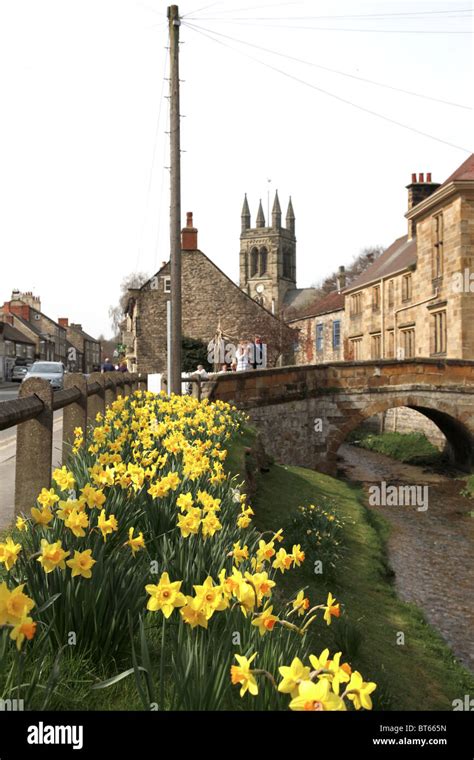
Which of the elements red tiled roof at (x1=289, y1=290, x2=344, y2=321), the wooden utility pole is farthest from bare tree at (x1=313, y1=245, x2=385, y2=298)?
the wooden utility pole

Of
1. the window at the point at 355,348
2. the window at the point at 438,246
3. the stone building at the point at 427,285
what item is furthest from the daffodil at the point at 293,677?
the window at the point at 355,348

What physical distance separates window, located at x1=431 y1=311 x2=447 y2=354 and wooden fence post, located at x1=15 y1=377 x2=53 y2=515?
20795 millimetres

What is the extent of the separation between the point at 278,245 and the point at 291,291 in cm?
630

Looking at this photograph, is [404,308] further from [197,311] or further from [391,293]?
[197,311]

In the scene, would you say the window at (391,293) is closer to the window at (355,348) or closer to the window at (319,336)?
the window at (355,348)

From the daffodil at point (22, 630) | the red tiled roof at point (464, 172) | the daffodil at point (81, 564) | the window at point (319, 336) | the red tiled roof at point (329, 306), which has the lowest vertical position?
the daffodil at point (22, 630)

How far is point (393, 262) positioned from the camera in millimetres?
31031

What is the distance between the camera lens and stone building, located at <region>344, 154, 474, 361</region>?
72.7ft

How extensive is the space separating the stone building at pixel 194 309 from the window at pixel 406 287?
7.99m

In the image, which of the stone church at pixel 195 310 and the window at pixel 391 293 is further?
the stone church at pixel 195 310

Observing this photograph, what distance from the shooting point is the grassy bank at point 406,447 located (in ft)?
82.6

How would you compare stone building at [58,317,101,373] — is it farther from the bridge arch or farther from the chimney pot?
the bridge arch
